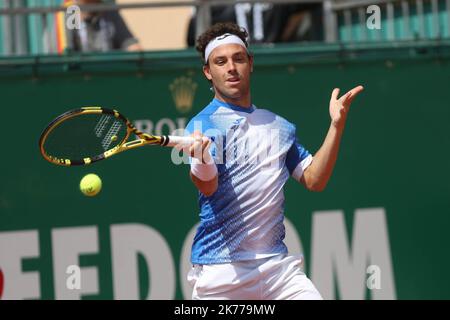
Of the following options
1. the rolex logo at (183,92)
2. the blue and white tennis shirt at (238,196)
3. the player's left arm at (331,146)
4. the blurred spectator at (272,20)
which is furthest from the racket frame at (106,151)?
the blurred spectator at (272,20)

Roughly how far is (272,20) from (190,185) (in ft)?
7.04

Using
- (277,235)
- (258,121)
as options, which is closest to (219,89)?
(258,121)

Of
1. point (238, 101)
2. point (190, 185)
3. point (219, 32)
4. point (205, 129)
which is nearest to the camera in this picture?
point (205, 129)

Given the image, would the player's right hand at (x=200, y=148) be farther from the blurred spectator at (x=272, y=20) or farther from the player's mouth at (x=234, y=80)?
the blurred spectator at (x=272, y=20)

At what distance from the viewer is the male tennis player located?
5.42 m

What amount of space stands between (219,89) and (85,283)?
247 centimetres

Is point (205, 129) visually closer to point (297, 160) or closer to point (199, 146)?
point (199, 146)

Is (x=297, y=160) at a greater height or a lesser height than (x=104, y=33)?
lesser

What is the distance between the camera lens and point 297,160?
568 centimetres

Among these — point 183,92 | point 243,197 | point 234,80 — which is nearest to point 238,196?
point 243,197

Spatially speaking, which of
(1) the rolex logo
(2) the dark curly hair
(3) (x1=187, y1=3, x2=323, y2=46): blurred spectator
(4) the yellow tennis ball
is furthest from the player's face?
(3) (x1=187, y1=3, x2=323, y2=46): blurred spectator

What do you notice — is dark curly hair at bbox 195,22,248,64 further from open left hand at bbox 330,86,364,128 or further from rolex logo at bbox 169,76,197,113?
rolex logo at bbox 169,76,197,113

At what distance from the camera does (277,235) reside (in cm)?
552

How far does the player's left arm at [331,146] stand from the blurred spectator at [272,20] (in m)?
3.50
